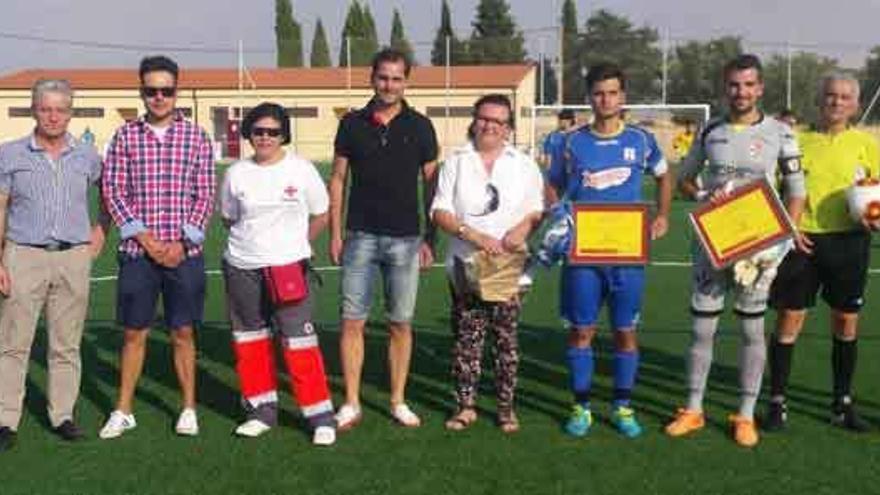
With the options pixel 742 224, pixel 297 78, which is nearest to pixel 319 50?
pixel 297 78

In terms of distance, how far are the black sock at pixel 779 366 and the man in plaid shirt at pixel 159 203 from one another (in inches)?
123

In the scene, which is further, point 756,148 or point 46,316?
point 46,316

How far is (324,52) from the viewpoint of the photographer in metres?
63.2

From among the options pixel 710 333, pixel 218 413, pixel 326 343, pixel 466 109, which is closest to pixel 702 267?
pixel 710 333

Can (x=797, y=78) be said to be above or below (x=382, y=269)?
above

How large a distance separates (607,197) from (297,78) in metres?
49.2

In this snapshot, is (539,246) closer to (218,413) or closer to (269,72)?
(218,413)

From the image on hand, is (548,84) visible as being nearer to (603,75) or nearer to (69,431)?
(603,75)

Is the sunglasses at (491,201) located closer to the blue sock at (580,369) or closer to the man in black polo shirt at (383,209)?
the man in black polo shirt at (383,209)

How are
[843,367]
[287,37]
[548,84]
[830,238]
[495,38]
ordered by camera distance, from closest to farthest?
[830,238]
[843,367]
[548,84]
[287,37]
[495,38]

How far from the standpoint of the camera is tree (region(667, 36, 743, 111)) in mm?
57938

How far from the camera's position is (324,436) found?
568 cm

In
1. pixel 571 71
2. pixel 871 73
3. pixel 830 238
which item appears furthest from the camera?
pixel 571 71

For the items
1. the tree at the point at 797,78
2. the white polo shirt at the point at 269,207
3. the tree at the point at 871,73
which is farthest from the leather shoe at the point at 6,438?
the tree at the point at 797,78
